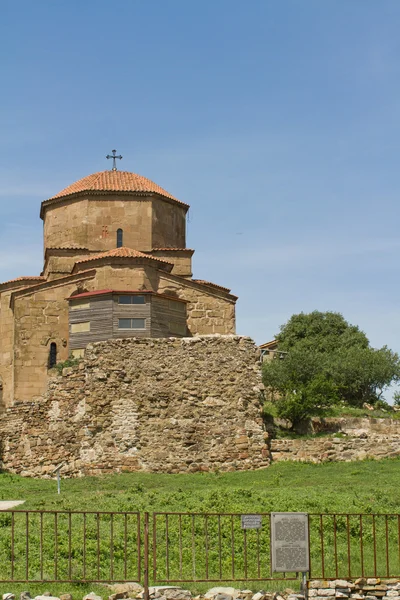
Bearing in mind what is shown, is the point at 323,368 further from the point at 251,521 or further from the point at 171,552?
the point at 251,521

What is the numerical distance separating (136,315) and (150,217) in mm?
7266

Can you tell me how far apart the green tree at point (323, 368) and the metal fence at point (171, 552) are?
1061 cm

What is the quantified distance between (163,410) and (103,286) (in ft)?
28.1

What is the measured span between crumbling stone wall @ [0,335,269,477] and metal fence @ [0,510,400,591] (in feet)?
28.1

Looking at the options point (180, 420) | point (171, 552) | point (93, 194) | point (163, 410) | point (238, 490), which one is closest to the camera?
point (171, 552)

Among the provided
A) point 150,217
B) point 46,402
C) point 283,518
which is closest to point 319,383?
point 46,402

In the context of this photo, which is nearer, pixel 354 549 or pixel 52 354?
pixel 354 549

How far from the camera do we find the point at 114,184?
35750mm

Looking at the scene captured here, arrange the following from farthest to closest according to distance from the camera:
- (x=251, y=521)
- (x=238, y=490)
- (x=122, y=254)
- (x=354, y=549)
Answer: (x=122, y=254)
(x=238, y=490)
(x=354, y=549)
(x=251, y=521)

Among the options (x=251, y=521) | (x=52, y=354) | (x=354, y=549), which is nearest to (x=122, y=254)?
(x=52, y=354)

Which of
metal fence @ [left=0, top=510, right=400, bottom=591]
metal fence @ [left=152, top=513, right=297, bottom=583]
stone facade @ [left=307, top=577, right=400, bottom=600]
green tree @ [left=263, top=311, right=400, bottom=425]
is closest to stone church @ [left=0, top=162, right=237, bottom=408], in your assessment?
green tree @ [left=263, top=311, right=400, bottom=425]

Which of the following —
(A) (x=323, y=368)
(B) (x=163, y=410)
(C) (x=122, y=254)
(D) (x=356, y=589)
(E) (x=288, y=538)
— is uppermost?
(C) (x=122, y=254)

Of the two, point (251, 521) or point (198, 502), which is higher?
point (251, 521)

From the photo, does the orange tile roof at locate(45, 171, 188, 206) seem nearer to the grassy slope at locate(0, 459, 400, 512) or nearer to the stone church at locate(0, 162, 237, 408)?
the stone church at locate(0, 162, 237, 408)
